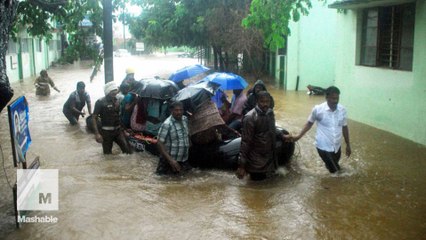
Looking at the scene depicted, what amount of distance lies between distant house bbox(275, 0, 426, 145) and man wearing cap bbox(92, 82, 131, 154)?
19.4 ft

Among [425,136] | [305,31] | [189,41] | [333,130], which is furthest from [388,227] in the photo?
[189,41]

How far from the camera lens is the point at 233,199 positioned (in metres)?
6.05

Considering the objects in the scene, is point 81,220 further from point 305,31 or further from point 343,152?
point 305,31

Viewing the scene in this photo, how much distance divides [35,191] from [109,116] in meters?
2.62

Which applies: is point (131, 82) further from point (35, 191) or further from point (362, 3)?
point (362, 3)

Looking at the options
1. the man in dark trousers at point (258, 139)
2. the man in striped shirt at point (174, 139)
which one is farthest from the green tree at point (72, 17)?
the man in dark trousers at point (258, 139)

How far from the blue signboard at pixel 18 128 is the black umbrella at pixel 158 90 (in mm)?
2966

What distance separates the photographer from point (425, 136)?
8.80 m

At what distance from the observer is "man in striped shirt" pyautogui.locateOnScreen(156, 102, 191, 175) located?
6.55 m

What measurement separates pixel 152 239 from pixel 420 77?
676 centimetres

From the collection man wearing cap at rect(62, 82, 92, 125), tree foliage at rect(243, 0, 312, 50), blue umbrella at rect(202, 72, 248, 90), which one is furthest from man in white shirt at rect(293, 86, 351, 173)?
man wearing cap at rect(62, 82, 92, 125)

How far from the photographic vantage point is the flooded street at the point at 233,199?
4988 mm

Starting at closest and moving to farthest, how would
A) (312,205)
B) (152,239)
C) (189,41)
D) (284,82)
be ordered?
(152,239) → (312,205) → (284,82) → (189,41)

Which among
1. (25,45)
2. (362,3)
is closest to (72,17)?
(362,3)
